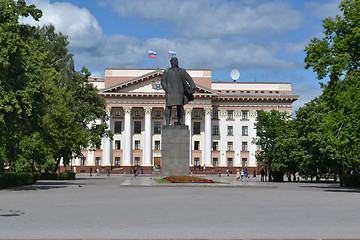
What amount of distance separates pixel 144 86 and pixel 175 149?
7606 cm

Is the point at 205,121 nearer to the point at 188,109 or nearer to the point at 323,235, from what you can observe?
the point at 188,109

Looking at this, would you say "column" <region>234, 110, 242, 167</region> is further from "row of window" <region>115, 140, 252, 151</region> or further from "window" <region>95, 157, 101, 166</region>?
"window" <region>95, 157, 101, 166</region>

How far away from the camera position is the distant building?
108 metres

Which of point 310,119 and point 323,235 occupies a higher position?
point 310,119

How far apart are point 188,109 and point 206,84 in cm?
638

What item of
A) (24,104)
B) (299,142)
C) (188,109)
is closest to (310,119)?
(299,142)

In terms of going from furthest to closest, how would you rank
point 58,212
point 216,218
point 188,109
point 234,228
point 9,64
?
point 188,109 < point 9,64 < point 58,212 < point 216,218 < point 234,228

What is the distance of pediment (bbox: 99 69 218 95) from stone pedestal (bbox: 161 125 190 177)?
72.4 meters

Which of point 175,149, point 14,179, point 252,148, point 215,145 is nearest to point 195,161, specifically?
point 215,145

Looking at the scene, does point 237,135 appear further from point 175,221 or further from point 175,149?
point 175,221

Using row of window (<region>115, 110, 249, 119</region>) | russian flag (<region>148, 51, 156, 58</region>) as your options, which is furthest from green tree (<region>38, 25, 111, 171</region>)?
row of window (<region>115, 110, 249, 119</region>)

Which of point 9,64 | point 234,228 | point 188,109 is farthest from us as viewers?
point 188,109

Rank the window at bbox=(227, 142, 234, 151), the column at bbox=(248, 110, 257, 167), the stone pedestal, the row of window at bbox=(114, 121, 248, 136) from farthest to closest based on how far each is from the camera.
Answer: the window at bbox=(227, 142, 234, 151), the row of window at bbox=(114, 121, 248, 136), the column at bbox=(248, 110, 257, 167), the stone pedestal

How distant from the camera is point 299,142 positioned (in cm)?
5797
